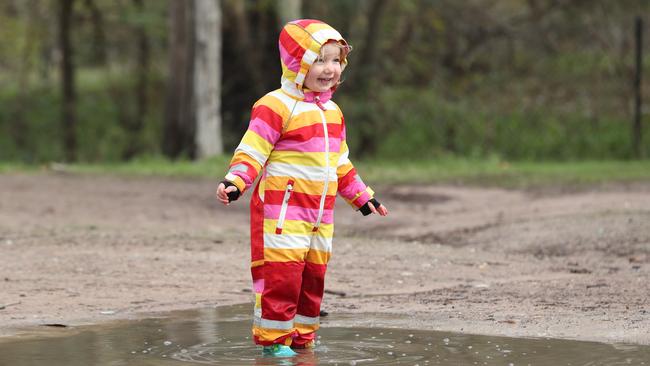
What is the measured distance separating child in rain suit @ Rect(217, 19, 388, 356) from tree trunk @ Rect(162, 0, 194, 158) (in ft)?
44.1

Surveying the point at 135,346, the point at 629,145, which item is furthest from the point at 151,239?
the point at 629,145

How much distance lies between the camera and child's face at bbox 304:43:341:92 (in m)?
5.82

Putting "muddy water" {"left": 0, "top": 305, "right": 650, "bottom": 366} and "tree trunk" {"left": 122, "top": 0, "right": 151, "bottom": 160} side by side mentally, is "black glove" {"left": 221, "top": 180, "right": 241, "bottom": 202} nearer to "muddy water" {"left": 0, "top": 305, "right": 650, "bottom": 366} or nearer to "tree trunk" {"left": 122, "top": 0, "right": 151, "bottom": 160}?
"muddy water" {"left": 0, "top": 305, "right": 650, "bottom": 366}

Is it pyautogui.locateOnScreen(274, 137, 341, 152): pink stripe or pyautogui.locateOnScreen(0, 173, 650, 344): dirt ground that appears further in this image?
pyautogui.locateOnScreen(0, 173, 650, 344): dirt ground

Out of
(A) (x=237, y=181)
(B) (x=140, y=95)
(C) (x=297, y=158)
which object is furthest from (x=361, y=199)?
(B) (x=140, y=95)

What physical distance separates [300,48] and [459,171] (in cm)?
1145

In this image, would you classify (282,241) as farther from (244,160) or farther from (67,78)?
(67,78)

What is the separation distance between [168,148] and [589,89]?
22.9 ft

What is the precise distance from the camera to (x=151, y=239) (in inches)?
403

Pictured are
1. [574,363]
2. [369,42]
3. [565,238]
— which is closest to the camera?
[574,363]

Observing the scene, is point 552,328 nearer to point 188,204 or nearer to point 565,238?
point 565,238

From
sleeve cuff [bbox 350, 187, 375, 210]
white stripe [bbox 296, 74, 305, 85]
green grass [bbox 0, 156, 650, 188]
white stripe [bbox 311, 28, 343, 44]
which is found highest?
white stripe [bbox 311, 28, 343, 44]

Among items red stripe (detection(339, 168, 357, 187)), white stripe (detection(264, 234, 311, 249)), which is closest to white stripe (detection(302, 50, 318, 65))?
red stripe (detection(339, 168, 357, 187))

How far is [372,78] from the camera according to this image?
21.9 metres
